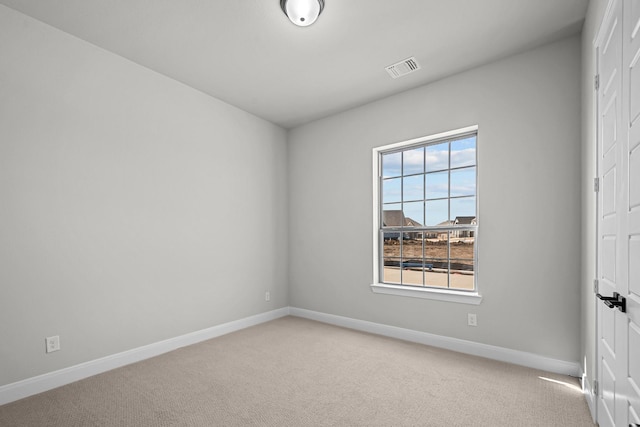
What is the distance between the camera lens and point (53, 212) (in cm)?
253

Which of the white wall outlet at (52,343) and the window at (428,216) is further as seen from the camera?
the window at (428,216)

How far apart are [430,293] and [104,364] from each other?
3.15 m

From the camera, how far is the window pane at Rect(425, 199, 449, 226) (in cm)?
342

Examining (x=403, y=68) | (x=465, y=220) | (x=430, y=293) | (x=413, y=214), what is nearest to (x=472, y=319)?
(x=430, y=293)

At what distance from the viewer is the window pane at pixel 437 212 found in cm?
342

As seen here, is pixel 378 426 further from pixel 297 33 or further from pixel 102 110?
pixel 102 110

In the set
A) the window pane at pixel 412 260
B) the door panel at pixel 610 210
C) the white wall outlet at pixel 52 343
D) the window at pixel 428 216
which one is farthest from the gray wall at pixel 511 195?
the white wall outlet at pixel 52 343

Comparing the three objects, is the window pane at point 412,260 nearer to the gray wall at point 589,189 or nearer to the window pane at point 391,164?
the window pane at point 391,164

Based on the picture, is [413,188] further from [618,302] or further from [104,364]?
[104,364]

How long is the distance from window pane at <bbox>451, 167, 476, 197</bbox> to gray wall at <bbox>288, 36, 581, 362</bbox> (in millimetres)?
211

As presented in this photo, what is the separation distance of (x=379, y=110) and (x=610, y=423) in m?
3.31

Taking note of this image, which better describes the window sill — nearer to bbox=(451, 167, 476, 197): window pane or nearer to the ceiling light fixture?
bbox=(451, 167, 476, 197): window pane

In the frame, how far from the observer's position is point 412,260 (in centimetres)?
367

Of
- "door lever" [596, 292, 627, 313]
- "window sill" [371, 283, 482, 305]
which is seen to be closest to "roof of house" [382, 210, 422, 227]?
"window sill" [371, 283, 482, 305]
